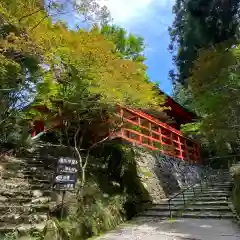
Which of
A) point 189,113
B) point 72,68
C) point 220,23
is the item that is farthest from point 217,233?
point 189,113

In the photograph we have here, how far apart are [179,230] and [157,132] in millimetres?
6526

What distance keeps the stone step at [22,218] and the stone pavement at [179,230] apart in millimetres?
1700

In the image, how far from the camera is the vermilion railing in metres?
11.5

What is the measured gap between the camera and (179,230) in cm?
739

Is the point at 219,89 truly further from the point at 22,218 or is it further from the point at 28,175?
the point at 22,218

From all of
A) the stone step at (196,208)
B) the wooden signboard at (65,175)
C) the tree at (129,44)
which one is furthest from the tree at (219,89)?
the tree at (129,44)

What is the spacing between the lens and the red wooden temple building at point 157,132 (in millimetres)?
11636

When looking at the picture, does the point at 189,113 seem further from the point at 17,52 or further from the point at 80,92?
the point at 17,52

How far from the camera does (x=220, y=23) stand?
41.2 feet

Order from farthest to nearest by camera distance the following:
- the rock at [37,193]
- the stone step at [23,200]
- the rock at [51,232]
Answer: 1. the rock at [37,193]
2. the stone step at [23,200]
3. the rock at [51,232]

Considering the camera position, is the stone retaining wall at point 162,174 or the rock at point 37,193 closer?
the rock at point 37,193

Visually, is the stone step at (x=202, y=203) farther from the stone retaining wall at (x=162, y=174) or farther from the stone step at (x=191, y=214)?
the stone step at (x=191, y=214)

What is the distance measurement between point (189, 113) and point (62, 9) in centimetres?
1457

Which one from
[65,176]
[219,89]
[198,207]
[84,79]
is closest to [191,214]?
[198,207]
